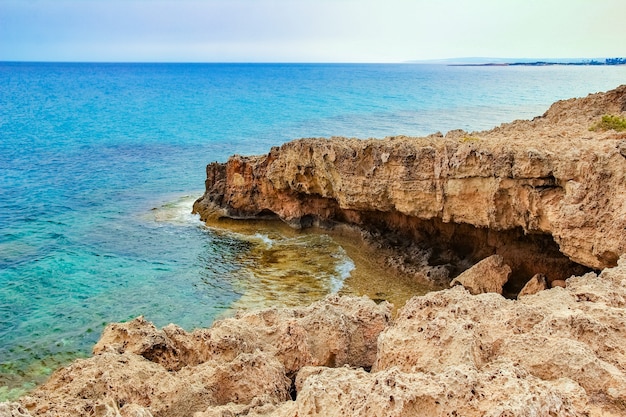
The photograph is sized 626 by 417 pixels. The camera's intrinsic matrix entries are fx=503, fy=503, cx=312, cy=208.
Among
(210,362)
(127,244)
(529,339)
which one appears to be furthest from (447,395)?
(127,244)

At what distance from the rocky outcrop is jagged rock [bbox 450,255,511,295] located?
5.85m

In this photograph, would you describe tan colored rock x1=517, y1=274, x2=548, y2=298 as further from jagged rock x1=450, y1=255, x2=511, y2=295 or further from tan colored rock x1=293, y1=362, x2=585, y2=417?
tan colored rock x1=293, y1=362, x2=585, y2=417

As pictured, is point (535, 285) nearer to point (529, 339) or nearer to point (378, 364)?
point (529, 339)

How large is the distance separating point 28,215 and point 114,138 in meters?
27.2

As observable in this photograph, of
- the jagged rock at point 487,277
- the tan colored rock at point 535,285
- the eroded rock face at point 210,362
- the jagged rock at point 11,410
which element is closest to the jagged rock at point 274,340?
the eroded rock face at point 210,362

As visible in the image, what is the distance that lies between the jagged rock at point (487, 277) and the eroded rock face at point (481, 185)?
0.79m

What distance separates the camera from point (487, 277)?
15.8m

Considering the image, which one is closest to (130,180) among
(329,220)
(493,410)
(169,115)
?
(329,220)

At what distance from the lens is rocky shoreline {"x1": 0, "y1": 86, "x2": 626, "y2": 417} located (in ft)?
Answer: 17.3

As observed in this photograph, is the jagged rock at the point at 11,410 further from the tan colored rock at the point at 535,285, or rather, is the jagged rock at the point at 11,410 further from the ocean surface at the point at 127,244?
the tan colored rock at the point at 535,285

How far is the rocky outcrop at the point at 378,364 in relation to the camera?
200 inches

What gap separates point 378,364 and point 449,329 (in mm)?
1116

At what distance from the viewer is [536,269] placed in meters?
16.1

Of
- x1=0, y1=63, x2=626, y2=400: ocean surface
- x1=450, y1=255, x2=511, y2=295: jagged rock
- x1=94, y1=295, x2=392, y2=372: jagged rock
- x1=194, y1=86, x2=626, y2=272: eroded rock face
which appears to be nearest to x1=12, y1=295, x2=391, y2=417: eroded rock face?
x1=94, y1=295, x2=392, y2=372: jagged rock
